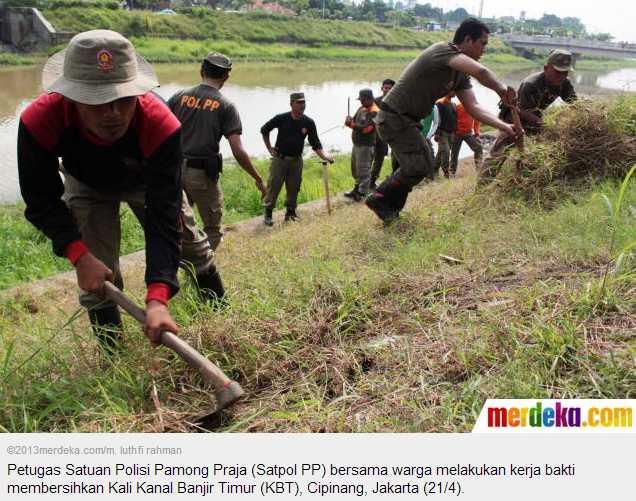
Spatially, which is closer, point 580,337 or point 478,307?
point 580,337

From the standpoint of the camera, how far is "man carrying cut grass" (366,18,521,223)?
4.03 meters

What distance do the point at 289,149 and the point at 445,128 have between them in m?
2.68

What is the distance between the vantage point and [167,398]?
2.05 m

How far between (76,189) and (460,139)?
7.18 meters

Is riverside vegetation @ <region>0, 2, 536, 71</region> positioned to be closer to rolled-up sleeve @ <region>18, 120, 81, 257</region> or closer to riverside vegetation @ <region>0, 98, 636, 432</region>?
rolled-up sleeve @ <region>18, 120, 81, 257</region>

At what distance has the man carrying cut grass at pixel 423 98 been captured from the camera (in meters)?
4.03

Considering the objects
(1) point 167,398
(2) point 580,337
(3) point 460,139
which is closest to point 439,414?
(2) point 580,337

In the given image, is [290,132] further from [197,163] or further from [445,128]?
[197,163]

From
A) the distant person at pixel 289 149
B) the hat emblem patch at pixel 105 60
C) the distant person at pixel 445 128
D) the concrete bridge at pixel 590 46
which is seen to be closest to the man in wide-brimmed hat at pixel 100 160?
the hat emblem patch at pixel 105 60

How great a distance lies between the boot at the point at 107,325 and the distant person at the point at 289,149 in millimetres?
4199

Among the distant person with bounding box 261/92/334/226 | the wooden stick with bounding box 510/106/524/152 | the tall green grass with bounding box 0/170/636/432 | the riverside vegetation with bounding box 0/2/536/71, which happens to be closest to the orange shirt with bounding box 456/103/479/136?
the distant person with bounding box 261/92/334/226

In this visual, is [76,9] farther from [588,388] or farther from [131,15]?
[588,388]

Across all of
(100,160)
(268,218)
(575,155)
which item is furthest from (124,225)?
(575,155)

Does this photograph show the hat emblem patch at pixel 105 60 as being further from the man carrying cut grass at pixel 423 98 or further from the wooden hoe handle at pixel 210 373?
the man carrying cut grass at pixel 423 98
